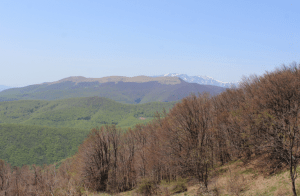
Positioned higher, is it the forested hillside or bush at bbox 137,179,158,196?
bush at bbox 137,179,158,196

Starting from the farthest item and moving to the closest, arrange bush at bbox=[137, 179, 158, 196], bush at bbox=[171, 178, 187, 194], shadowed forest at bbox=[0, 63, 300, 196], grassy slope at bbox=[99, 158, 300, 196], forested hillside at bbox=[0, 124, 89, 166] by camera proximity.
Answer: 1. forested hillside at bbox=[0, 124, 89, 166]
2. bush at bbox=[171, 178, 187, 194]
3. bush at bbox=[137, 179, 158, 196]
4. shadowed forest at bbox=[0, 63, 300, 196]
5. grassy slope at bbox=[99, 158, 300, 196]

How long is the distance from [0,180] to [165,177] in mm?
49402

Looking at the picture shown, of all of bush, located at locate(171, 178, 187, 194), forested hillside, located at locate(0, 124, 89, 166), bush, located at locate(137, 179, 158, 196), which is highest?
bush, located at locate(137, 179, 158, 196)

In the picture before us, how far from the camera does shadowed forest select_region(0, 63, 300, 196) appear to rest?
→ 20.6 meters

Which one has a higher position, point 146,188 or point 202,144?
point 202,144

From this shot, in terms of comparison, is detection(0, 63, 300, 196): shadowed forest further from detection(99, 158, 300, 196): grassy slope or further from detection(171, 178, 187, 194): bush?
detection(99, 158, 300, 196): grassy slope

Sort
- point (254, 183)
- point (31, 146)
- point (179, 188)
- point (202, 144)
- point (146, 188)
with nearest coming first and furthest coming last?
1. point (254, 183)
2. point (146, 188)
3. point (202, 144)
4. point (179, 188)
5. point (31, 146)

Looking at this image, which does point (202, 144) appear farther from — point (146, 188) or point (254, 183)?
point (146, 188)

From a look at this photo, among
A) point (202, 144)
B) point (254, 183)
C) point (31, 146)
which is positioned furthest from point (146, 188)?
point (31, 146)

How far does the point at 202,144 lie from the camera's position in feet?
92.1

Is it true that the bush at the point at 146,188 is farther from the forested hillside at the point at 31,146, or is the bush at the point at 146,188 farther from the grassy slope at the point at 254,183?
the forested hillside at the point at 31,146

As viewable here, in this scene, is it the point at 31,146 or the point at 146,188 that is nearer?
the point at 146,188

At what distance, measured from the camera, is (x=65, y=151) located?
18812 centimetres

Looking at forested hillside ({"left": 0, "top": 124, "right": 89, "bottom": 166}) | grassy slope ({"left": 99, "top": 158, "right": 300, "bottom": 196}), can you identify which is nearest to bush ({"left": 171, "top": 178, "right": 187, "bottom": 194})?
grassy slope ({"left": 99, "top": 158, "right": 300, "bottom": 196})
